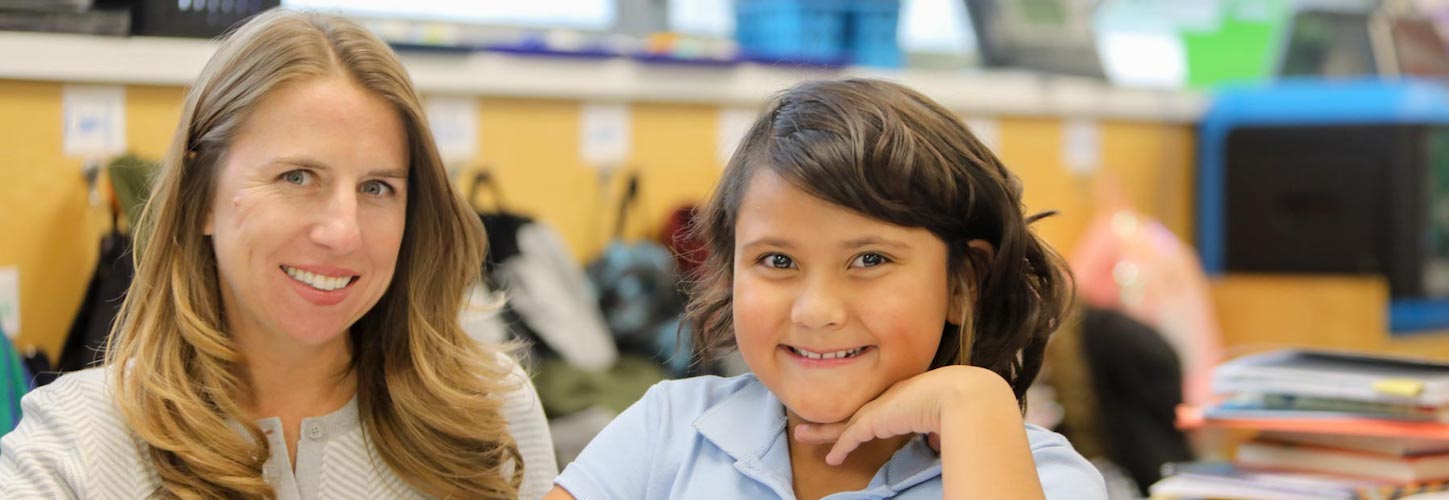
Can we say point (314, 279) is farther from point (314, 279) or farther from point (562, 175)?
point (562, 175)

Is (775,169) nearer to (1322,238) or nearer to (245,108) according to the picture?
(245,108)

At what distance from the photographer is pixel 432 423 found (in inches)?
62.4

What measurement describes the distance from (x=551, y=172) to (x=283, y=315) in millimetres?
1265

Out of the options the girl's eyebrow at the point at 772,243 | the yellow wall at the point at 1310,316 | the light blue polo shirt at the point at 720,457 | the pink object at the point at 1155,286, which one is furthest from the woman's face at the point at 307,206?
the yellow wall at the point at 1310,316

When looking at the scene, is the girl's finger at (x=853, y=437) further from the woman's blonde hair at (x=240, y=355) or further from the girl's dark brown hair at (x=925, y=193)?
the woman's blonde hair at (x=240, y=355)

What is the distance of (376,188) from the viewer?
153 cm

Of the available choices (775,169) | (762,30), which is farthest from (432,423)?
(762,30)

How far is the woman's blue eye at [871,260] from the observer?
1.27 meters

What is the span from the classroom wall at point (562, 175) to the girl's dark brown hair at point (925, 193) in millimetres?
462

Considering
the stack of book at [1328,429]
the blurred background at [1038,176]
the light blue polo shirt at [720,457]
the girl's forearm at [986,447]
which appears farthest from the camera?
the blurred background at [1038,176]

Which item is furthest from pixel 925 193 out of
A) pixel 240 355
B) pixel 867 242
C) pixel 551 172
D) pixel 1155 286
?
pixel 1155 286

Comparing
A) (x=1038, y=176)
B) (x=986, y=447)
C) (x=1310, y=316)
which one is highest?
(x=986, y=447)

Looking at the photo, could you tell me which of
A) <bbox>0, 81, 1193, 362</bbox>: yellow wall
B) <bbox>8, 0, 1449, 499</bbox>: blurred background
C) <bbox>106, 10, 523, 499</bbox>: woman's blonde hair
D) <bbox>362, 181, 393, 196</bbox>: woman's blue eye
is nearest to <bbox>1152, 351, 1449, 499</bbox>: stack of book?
<bbox>8, 0, 1449, 499</bbox>: blurred background

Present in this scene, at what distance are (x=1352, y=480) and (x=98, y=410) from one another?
1429mm
